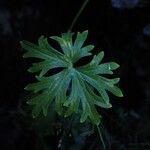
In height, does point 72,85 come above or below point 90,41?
above

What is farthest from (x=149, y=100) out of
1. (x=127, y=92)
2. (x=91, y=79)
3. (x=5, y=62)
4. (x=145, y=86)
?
(x=91, y=79)

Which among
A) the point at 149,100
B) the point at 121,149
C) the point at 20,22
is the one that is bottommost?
the point at 149,100

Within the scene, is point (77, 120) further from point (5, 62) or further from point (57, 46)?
point (5, 62)

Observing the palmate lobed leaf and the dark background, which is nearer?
the palmate lobed leaf

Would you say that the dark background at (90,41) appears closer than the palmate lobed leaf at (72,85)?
No
